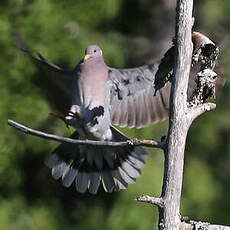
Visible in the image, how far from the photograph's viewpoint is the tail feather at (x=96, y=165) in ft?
11.3

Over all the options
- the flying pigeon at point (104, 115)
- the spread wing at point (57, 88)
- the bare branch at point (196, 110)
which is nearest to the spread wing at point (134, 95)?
the flying pigeon at point (104, 115)

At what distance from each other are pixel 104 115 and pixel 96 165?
0.80ft

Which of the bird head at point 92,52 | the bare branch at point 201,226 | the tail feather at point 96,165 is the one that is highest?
the bird head at point 92,52

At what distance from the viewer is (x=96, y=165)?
360cm

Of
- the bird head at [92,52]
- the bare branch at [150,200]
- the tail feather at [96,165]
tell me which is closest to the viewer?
the bare branch at [150,200]

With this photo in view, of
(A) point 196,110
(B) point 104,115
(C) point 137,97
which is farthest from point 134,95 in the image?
(A) point 196,110

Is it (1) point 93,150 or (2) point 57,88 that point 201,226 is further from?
(2) point 57,88

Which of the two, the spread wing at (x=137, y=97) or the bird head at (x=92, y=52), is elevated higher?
the bird head at (x=92, y=52)

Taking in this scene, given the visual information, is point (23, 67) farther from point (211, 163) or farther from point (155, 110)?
point (211, 163)

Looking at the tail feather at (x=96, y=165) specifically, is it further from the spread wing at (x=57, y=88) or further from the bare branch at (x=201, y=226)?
the bare branch at (x=201, y=226)

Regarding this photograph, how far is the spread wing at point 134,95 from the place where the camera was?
11.5ft

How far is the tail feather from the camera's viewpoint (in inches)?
135

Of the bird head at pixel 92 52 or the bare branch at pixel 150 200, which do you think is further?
the bird head at pixel 92 52

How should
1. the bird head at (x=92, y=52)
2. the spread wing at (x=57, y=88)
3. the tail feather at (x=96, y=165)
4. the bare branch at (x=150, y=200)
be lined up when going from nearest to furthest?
the bare branch at (x=150, y=200) < the tail feather at (x=96, y=165) < the bird head at (x=92, y=52) < the spread wing at (x=57, y=88)
